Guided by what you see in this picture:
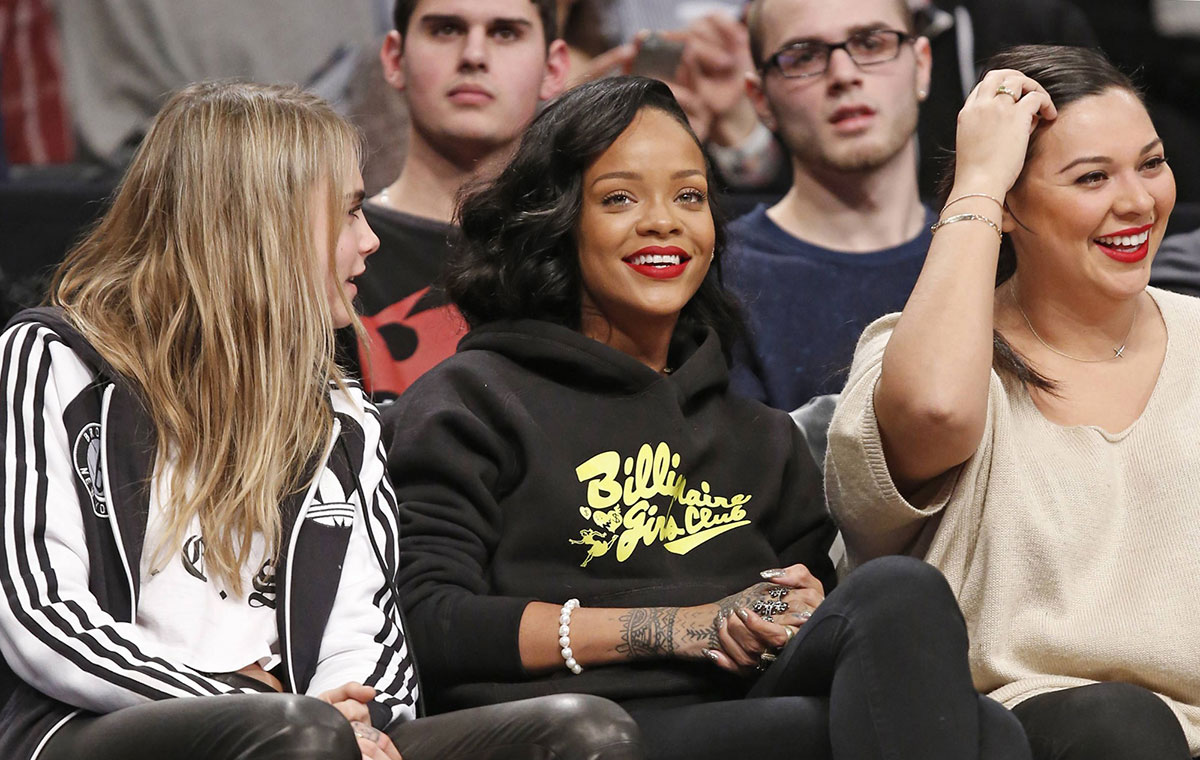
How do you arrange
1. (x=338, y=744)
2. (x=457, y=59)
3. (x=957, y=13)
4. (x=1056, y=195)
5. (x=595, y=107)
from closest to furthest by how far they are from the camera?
(x=338, y=744) < (x=1056, y=195) < (x=595, y=107) < (x=457, y=59) < (x=957, y=13)

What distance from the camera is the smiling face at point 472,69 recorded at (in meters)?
2.41

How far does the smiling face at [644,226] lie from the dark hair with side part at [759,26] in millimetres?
754

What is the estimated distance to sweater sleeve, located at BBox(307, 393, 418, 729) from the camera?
4.77 ft

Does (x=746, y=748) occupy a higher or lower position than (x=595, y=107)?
lower

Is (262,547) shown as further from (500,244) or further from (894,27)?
(894,27)

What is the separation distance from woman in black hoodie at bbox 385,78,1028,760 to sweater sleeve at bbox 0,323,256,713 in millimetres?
348

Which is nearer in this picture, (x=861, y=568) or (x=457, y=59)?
(x=861, y=568)

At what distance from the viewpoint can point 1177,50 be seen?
9.95ft

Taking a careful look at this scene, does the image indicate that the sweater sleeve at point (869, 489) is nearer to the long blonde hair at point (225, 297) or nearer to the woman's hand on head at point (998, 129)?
the woman's hand on head at point (998, 129)

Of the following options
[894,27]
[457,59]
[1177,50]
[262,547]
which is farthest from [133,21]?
[1177,50]

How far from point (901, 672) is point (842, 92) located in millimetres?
1319

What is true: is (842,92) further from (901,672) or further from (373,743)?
(373,743)

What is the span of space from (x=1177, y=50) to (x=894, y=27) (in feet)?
2.98

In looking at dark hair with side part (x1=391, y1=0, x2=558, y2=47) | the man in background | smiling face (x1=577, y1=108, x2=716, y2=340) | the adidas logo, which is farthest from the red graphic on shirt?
the adidas logo
